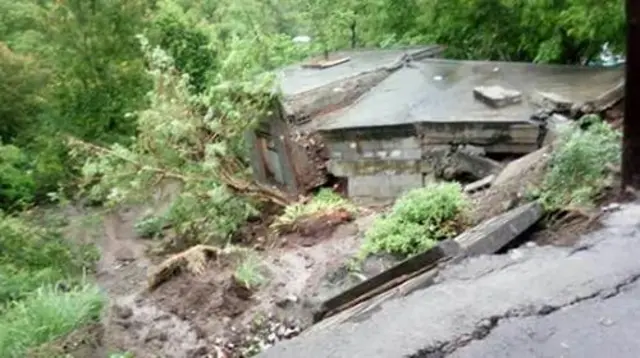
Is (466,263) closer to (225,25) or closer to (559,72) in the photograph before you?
(559,72)

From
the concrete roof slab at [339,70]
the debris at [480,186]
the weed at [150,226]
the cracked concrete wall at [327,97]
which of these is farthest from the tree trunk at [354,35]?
the debris at [480,186]

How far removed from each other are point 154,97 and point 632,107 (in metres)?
7.12

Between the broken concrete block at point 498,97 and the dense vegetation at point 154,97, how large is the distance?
194 cm

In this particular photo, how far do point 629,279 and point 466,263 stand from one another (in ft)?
2.91

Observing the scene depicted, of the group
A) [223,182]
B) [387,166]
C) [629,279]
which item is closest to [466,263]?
[629,279]

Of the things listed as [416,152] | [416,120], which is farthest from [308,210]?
[416,120]

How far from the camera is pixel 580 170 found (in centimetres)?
525

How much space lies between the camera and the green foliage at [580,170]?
16.3ft

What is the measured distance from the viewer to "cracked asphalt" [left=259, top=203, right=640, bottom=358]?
317cm

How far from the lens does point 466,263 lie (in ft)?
13.8

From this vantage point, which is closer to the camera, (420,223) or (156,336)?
(420,223)

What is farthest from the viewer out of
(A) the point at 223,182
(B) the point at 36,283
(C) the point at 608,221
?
(A) the point at 223,182

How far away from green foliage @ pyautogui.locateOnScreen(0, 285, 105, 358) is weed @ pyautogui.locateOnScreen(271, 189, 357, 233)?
313 centimetres

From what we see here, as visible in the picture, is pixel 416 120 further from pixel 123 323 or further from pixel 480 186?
pixel 123 323
